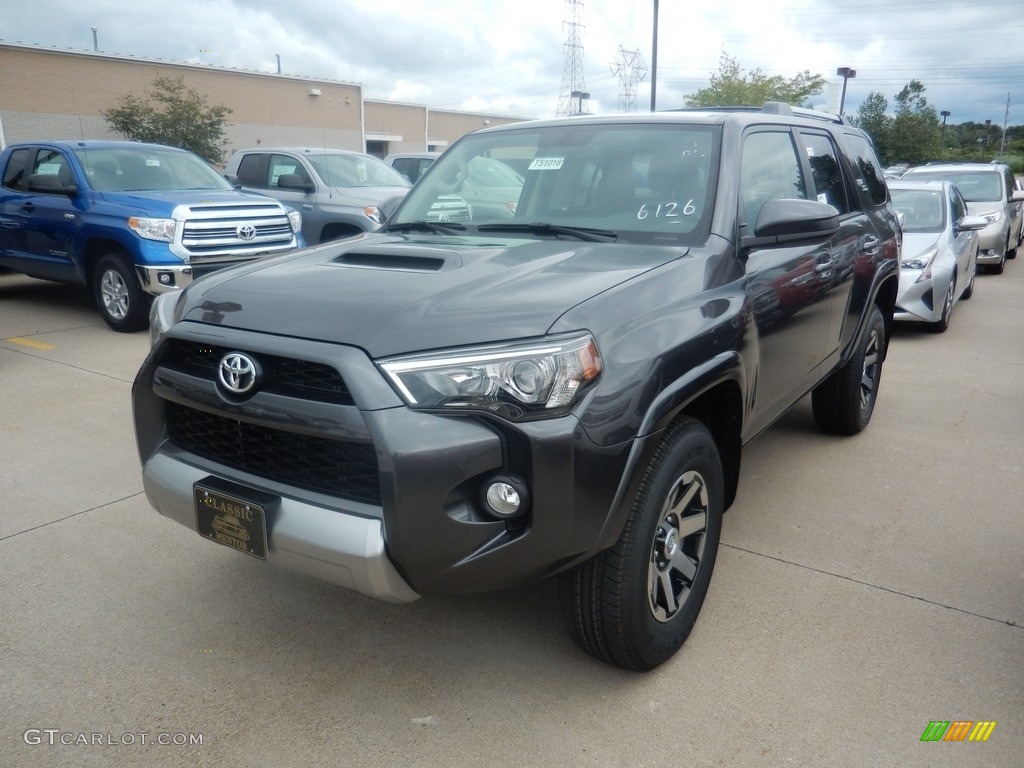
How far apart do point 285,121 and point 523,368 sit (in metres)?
34.5

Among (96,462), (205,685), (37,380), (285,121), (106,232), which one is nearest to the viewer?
(205,685)

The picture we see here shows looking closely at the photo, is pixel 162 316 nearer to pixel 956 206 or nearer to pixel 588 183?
pixel 588 183

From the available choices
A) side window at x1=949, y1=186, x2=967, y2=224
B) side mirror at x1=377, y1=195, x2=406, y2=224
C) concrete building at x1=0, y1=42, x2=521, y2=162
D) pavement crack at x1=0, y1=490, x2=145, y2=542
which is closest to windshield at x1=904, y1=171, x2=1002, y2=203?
side window at x1=949, y1=186, x2=967, y2=224

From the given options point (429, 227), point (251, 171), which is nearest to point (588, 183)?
point (429, 227)

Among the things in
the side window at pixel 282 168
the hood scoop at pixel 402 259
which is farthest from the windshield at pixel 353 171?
the hood scoop at pixel 402 259

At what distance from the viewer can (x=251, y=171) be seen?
38.9ft

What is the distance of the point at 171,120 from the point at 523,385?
1064 inches

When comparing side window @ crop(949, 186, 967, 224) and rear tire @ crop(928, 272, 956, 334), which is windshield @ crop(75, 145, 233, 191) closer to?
rear tire @ crop(928, 272, 956, 334)

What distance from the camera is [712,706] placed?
264 cm

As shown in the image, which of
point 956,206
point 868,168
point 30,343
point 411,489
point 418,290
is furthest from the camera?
point 956,206

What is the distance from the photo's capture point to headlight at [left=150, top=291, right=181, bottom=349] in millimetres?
2863

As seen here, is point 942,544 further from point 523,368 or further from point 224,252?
point 224,252

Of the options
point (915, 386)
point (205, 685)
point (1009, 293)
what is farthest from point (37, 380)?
point (1009, 293)

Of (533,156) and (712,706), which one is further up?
(533,156)
